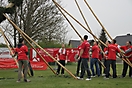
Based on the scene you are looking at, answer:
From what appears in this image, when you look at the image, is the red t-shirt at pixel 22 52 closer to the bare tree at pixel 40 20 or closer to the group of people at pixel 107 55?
the group of people at pixel 107 55

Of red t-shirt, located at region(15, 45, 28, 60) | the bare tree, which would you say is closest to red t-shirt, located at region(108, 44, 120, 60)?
red t-shirt, located at region(15, 45, 28, 60)

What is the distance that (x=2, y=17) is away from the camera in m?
13.2

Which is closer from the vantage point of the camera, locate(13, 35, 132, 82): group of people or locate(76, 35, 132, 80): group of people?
locate(13, 35, 132, 82): group of people

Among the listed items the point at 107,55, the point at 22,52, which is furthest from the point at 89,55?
the point at 22,52

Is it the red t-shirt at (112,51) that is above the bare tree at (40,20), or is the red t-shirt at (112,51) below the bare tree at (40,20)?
below

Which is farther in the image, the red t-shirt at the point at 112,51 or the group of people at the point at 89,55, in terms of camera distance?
the red t-shirt at the point at 112,51

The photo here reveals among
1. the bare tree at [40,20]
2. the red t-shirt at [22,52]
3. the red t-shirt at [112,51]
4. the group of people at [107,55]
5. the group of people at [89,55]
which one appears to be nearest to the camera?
the red t-shirt at [22,52]

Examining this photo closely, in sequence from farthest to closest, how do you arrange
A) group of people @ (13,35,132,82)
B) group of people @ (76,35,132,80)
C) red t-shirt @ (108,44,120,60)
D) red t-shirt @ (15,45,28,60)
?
red t-shirt @ (108,44,120,60)
group of people @ (76,35,132,80)
group of people @ (13,35,132,82)
red t-shirt @ (15,45,28,60)

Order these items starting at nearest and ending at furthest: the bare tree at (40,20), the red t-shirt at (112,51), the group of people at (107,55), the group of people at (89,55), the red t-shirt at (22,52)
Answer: the red t-shirt at (22,52)
the group of people at (89,55)
the group of people at (107,55)
the red t-shirt at (112,51)
the bare tree at (40,20)

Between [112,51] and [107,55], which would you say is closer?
[112,51]

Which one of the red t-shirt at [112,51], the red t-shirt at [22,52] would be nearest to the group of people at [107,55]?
the red t-shirt at [112,51]

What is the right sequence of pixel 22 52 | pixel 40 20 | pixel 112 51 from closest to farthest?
pixel 22 52 < pixel 112 51 < pixel 40 20

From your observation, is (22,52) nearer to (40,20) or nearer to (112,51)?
(112,51)

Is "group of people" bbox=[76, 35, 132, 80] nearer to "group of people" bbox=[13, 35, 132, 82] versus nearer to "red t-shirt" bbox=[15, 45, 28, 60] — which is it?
"group of people" bbox=[13, 35, 132, 82]
